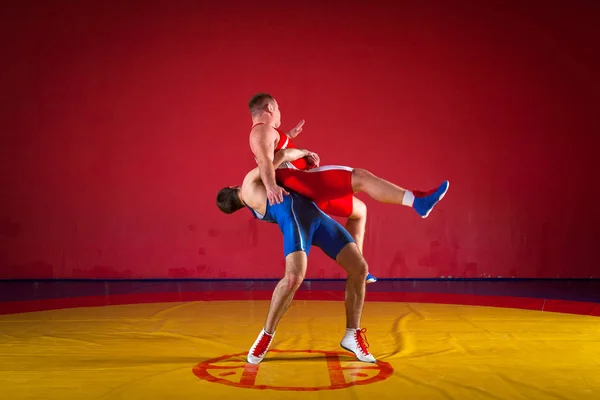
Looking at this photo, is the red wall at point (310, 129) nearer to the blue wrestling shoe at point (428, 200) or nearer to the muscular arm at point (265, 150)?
the muscular arm at point (265, 150)

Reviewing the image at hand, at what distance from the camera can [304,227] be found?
3121mm

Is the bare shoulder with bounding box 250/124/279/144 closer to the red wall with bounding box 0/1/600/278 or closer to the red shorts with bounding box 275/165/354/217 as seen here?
the red shorts with bounding box 275/165/354/217

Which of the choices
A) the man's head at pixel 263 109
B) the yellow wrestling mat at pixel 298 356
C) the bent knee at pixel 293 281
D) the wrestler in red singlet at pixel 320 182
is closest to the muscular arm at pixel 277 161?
the wrestler in red singlet at pixel 320 182

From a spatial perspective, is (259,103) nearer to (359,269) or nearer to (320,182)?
(320,182)

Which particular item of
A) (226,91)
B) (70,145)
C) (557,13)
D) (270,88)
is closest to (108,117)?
(70,145)

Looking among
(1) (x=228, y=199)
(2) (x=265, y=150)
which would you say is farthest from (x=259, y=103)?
(1) (x=228, y=199)

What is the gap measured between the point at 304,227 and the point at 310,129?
4.43 meters

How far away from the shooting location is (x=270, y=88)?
7.49 metres

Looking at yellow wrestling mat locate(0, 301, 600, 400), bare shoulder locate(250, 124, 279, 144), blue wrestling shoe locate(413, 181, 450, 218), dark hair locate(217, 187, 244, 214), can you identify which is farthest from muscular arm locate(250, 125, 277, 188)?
yellow wrestling mat locate(0, 301, 600, 400)

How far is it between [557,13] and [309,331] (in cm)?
533

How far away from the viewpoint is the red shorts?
305cm

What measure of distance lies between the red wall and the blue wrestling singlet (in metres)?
4.22

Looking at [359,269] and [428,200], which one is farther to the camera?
[359,269]

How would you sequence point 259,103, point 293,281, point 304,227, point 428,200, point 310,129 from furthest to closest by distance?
point 310,129
point 259,103
point 304,227
point 293,281
point 428,200
